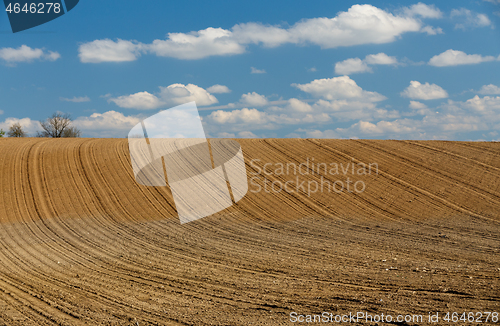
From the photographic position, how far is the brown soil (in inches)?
316

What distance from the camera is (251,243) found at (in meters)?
13.6

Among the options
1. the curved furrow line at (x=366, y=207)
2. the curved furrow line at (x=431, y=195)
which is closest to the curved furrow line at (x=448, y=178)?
the curved furrow line at (x=431, y=195)

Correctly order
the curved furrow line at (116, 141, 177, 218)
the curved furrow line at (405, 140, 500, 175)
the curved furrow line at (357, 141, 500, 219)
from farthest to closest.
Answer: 1. the curved furrow line at (405, 140, 500, 175)
2. the curved furrow line at (357, 141, 500, 219)
3. the curved furrow line at (116, 141, 177, 218)

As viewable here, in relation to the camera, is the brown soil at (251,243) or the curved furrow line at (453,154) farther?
the curved furrow line at (453,154)

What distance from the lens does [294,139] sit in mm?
31672

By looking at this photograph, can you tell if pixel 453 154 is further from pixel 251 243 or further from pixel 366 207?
pixel 251 243

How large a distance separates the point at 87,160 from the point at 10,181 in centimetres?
462

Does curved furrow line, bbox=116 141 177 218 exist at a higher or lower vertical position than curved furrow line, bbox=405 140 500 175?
lower

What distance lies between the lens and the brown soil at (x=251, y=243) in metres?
8.03

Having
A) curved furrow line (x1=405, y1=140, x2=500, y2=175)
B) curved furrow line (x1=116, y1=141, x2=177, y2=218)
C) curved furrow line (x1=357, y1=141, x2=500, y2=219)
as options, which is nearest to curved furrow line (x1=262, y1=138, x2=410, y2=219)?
curved furrow line (x1=357, y1=141, x2=500, y2=219)

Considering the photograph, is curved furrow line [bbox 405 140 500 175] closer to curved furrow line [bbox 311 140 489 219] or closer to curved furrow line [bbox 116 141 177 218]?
curved furrow line [bbox 311 140 489 219]

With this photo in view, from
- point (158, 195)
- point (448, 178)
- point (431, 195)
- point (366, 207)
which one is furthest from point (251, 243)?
point (448, 178)

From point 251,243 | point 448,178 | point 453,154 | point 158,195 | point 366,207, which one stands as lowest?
point 251,243

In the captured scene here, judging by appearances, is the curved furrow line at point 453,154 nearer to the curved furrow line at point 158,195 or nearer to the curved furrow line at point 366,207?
the curved furrow line at point 366,207
